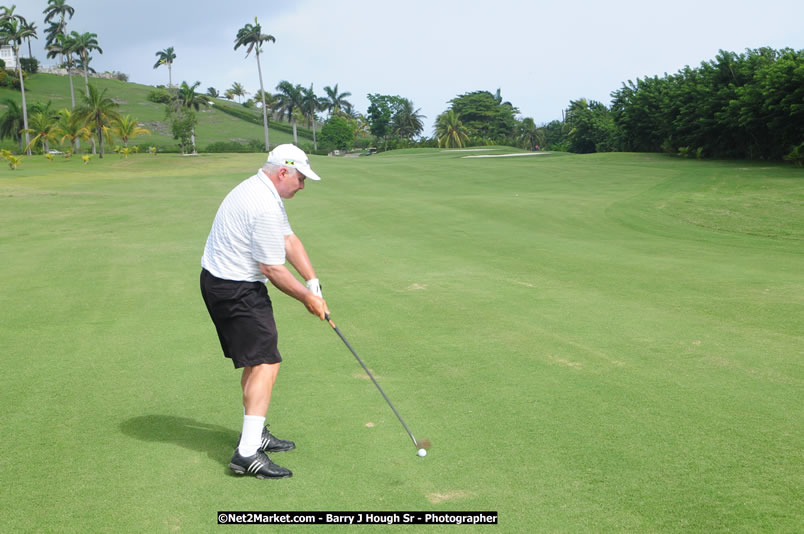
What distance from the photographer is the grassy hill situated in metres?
109

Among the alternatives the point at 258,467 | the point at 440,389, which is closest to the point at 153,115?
the point at 440,389

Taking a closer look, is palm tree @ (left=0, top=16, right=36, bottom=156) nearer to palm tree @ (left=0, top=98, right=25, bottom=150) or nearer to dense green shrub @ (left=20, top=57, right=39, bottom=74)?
palm tree @ (left=0, top=98, right=25, bottom=150)

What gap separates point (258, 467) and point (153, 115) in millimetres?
123973

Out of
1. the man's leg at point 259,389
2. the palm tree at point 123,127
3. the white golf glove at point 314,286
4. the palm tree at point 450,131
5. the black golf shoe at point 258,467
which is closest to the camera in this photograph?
the black golf shoe at point 258,467

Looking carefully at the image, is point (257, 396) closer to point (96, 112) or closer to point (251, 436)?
point (251, 436)

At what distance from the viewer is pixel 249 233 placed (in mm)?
4852

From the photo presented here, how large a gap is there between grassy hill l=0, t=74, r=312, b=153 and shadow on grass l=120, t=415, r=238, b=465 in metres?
99.6

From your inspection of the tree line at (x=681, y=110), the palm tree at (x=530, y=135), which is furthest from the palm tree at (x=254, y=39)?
the palm tree at (x=530, y=135)

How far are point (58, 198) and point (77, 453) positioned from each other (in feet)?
87.6

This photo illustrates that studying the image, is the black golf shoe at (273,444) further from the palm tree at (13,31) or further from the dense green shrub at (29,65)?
the dense green shrub at (29,65)

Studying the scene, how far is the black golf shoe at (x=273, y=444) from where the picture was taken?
5023 mm

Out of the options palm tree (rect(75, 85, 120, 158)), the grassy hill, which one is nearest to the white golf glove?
palm tree (rect(75, 85, 120, 158))

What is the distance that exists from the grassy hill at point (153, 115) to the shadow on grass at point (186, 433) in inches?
3922

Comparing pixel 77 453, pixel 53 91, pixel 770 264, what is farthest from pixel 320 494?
pixel 53 91
